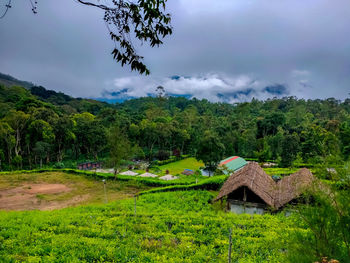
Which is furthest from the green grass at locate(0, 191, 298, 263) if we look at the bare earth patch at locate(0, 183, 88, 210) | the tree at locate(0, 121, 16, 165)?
the tree at locate(0, 121, 16, 165)

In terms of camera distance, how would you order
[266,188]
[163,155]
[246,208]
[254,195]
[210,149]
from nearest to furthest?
[246,208] → [254,195] → [266,188] → [210,149] → [163,155]

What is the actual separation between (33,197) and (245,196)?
17.5m

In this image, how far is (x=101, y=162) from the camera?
117 ft

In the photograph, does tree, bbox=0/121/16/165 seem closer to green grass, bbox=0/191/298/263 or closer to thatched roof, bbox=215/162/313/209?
green grass, bbox=0/191/298/263

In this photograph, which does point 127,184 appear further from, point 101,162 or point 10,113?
point 10,113

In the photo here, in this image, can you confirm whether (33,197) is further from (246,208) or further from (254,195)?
(254,195)

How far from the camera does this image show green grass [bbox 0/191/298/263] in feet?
21.1

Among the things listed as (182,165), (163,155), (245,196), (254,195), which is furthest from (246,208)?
(163,155)

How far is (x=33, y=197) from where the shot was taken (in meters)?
18.4

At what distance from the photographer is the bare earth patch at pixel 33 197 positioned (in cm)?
1645

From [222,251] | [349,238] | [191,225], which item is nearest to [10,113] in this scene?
[191,225]

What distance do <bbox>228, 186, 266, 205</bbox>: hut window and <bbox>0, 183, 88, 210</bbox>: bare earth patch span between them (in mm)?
12621

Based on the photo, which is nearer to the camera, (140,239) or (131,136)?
(140,239)

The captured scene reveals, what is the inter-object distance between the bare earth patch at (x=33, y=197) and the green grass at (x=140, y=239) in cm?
752
